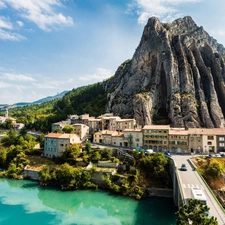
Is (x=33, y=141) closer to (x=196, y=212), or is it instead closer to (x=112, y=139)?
(x=112, y=139)

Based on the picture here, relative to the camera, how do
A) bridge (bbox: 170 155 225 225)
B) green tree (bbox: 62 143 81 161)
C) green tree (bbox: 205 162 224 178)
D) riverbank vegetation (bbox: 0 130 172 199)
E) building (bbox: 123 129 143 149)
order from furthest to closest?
1. building (bbox: 123 129 143 149)
2. green tree (bbox: 62 143 81 161)
3. riverbank vegetation (bbox: 0 130 172 199)
4. green tree (bbox: 205 162 224 178)
5. bridge (bbox: 170 155 225 225)

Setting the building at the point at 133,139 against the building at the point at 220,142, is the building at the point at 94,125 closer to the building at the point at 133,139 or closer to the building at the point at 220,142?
the building at the point at 133,139

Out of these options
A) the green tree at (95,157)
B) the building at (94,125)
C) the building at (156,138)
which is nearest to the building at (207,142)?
the building at (156,138)

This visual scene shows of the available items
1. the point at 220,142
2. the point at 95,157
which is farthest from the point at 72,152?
the point at 220,142

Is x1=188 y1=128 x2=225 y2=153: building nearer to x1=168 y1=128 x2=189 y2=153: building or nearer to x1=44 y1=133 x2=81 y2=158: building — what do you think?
x1=168 y1=128 x2=189 y2=153: building

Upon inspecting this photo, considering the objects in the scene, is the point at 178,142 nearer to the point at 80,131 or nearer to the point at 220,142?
the point at 220,142

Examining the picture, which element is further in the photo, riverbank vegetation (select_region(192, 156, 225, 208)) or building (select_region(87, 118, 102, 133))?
building (select_region(87, 118, 102, 133))

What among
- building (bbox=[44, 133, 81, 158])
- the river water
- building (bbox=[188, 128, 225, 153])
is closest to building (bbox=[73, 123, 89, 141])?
building (bbox=[44, 133, 81, 158])
